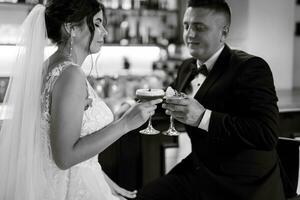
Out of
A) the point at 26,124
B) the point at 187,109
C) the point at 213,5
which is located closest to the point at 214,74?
the point at 187,109

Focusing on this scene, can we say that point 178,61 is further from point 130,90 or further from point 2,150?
point 2,150

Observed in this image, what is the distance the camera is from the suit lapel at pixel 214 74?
2273 mm

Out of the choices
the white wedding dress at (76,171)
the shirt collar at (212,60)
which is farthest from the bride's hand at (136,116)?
the shirt collar at (212,60)

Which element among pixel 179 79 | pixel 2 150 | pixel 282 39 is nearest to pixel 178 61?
pixel 282 39

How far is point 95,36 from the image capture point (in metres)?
1.96

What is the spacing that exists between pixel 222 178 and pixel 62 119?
38.3 inches

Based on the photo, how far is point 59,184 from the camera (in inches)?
73.8

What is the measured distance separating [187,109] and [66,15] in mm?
723

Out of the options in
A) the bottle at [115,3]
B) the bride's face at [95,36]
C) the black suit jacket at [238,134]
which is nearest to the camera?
the bride's face at [95,36]

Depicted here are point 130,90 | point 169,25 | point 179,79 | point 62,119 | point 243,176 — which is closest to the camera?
point 62,119

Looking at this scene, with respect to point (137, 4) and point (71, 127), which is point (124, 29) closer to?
point (137, 4)

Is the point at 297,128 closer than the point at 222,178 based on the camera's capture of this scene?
No

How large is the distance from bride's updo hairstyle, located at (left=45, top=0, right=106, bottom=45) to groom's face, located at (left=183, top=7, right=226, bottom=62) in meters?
0.70

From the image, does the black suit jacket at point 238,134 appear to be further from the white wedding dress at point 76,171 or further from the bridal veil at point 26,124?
the bridal veil at point 26,124
